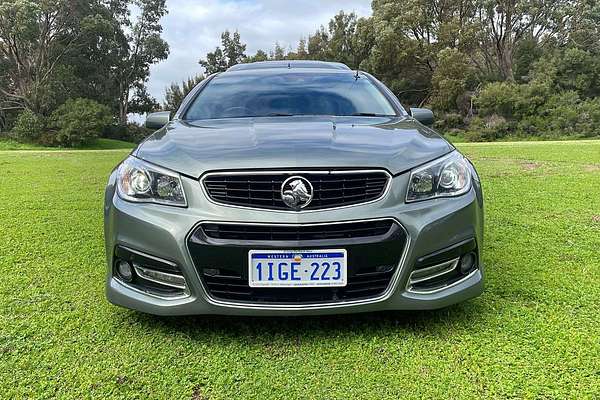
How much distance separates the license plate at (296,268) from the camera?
2113 millimetres

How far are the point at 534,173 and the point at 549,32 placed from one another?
29596mm

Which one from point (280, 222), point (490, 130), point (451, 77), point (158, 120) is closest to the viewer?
point (280, 222)

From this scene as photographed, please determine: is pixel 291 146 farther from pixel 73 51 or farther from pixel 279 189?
pixel 73 51

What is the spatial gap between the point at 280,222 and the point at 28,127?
30.8 m

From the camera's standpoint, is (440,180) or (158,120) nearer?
(440,180)

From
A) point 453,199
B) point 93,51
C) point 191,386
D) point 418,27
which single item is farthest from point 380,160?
point 93,51

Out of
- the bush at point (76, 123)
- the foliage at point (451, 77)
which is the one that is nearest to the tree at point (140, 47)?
the bush at point (76, 123)

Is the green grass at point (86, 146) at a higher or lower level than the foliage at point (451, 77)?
lower

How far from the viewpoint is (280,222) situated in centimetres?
210

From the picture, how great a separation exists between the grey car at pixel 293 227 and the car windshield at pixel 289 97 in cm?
85

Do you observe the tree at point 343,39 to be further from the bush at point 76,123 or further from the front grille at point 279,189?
the front grille at point 279,189

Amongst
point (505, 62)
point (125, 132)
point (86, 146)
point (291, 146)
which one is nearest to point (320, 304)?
point (291, 146)

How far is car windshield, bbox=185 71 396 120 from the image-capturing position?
3.27 meters

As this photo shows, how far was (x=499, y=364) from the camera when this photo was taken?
2.05 metres
